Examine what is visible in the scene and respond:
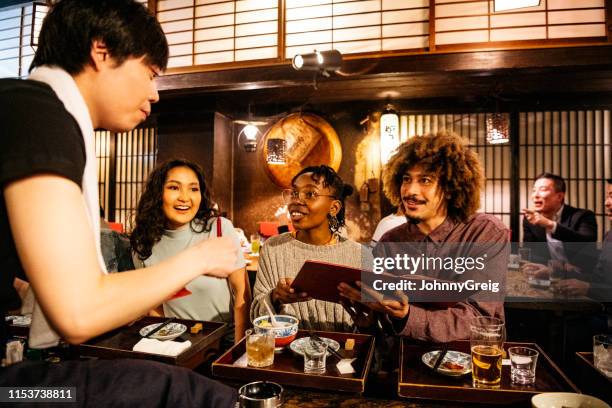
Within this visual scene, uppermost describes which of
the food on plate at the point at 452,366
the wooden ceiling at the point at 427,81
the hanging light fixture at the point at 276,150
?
the wooden ceiling at the point at 427,81

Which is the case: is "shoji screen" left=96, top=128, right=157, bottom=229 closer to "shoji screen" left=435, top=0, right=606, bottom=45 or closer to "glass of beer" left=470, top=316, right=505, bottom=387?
"shoji screen" left=435, top=0, right=606, bottom=45

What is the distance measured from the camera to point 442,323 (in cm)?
193

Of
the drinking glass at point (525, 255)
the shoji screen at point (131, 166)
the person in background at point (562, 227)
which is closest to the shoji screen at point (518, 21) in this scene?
the person in background at point (562, 227)

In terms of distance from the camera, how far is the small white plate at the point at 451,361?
1.63m

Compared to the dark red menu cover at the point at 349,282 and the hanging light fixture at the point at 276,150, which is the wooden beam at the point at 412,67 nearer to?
the hanging light fixture at the point at 276,150

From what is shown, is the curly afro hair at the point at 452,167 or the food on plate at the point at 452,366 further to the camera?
the curly afro hair at the point at 452,167

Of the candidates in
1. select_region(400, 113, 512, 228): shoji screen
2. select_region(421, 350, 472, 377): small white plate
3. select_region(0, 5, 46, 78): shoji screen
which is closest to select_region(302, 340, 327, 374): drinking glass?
select_region(421, 350, 472, 377): small white plate

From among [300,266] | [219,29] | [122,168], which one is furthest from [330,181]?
[122,168]

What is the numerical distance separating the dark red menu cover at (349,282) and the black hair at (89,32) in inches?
41.4

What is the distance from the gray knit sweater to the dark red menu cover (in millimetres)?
593

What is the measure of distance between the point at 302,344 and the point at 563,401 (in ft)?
3.54

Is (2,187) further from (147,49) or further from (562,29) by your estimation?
(562,29)

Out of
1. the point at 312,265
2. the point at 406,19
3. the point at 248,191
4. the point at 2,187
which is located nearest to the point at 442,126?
the point at 406,19

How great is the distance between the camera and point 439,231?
99.6 inches
